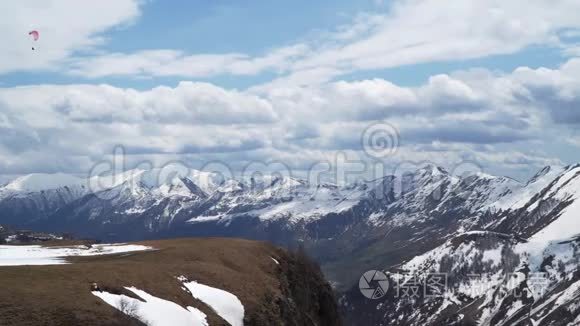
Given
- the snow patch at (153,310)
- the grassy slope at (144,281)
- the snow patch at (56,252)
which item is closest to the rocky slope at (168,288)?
the grassy slope at (144,281)

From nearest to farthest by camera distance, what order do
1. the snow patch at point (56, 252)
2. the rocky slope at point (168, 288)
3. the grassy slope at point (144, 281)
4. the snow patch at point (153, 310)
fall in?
1. the grassy slope at point (144, 281)
2. the rocky slope at point (168, 288)
3. the snow patch at point (153, 310)
4. the snow patch at point (56, 252)

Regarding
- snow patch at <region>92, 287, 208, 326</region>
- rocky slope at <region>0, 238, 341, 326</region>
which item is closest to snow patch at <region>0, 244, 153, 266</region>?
rocky slope at <region>0, 238, 341, 326</region>

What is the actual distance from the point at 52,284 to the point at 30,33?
153ft

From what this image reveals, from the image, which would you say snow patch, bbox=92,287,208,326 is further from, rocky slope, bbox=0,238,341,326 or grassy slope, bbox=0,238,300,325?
grassy slope, bbox=0,238,300,325

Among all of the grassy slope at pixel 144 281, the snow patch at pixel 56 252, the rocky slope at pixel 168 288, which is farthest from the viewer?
the snow patch at pixel 56 252

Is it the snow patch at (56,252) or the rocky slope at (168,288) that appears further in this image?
the snow patch at (56,252)

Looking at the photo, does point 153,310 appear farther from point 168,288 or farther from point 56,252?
point 56,252

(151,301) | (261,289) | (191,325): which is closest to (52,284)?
(151,301)

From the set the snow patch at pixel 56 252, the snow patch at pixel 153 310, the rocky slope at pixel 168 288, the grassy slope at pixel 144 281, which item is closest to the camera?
the grassy slope at pixel 144 281

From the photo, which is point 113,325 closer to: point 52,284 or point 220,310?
point 52,284

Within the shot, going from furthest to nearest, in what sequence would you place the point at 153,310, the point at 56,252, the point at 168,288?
the point at 56,252 < the point at 168,288 < the point at 153,310

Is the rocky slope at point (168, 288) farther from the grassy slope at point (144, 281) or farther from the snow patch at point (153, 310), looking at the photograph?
the snow patch at point (153, 310)

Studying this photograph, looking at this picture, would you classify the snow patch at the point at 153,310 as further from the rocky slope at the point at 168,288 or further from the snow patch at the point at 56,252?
the snow patch at the point at 56,252

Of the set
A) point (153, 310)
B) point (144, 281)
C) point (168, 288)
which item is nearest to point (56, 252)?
point (144, 281)
